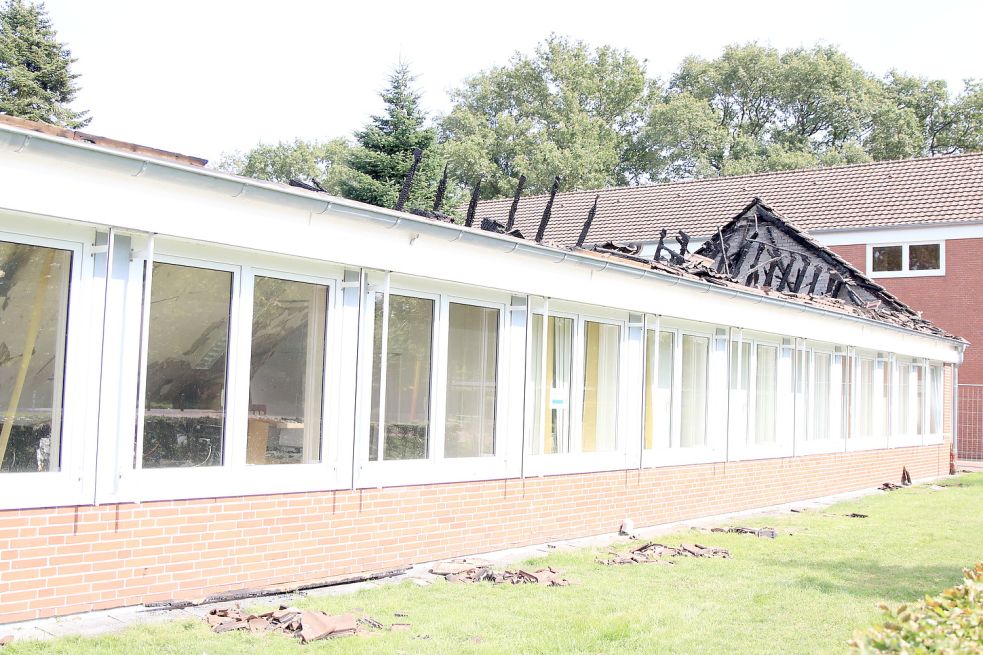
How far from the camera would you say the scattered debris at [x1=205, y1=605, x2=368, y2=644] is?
6918 mm

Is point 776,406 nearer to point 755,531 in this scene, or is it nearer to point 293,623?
point 755,531

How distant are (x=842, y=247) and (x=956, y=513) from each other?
645 inches

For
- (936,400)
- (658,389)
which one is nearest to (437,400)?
(658,389)

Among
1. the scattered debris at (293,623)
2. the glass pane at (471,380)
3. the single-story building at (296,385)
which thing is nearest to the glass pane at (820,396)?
the single-story building at (296,385)

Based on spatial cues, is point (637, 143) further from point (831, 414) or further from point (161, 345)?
point (161, 345)

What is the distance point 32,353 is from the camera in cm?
711

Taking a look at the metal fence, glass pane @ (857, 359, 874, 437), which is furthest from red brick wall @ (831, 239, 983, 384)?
glass pane @ (857, 359, 874, 437)

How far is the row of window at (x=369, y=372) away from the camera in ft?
23.6

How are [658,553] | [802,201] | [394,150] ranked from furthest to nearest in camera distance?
1. [802,201]
2. [394,150]
3. [658,553]

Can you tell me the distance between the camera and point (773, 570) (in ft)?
33.8

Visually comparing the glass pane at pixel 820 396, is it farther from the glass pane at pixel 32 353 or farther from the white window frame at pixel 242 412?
the glass pane at pixel 32 353

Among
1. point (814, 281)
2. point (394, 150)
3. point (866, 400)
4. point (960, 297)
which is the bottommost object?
point (866, 400)

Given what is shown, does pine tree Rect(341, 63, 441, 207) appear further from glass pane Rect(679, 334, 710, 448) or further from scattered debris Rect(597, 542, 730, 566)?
scattered debris Rect(597, 542, 730, 566)

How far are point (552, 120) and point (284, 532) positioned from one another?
50.3m
